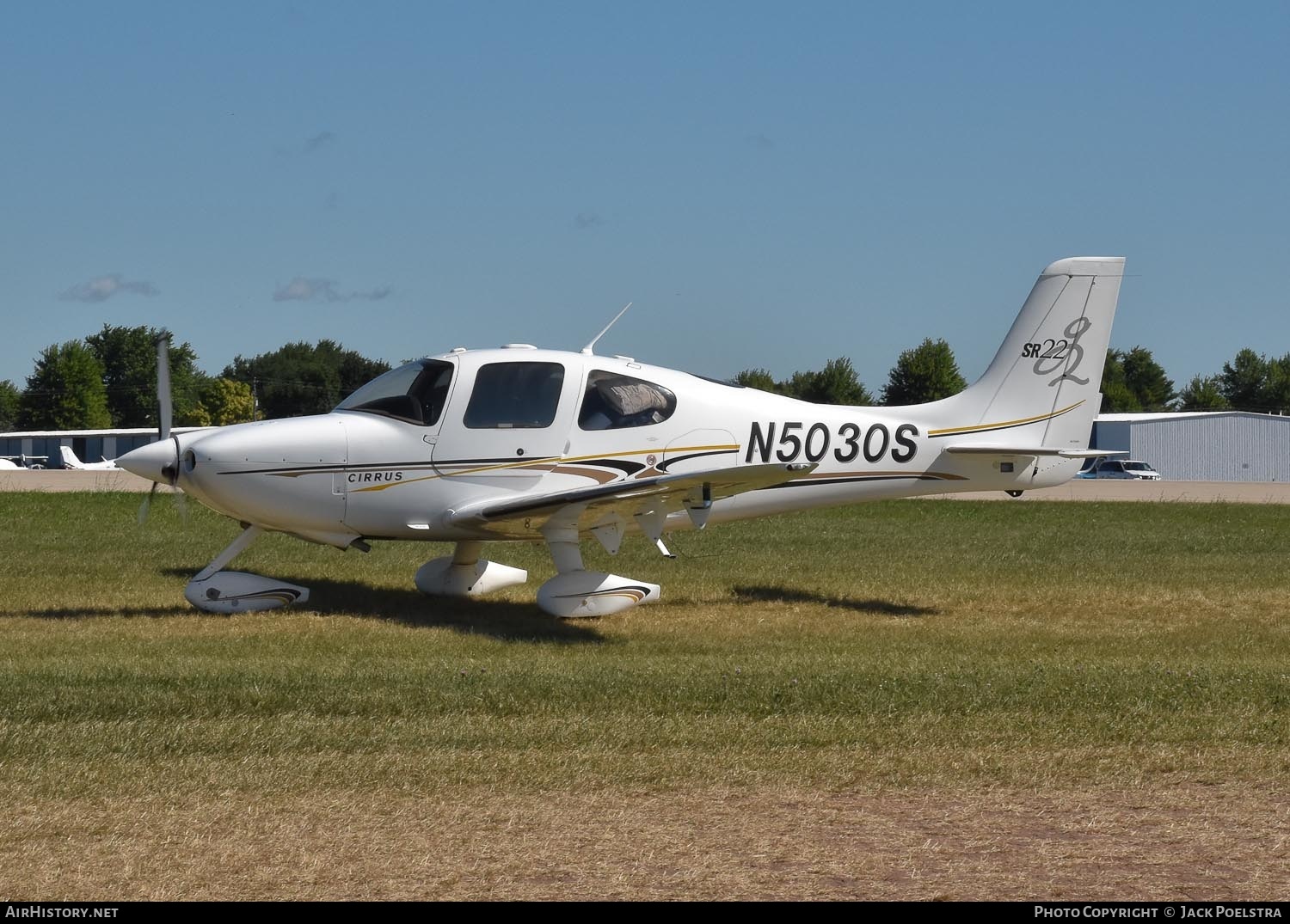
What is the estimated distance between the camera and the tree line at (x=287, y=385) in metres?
83.8

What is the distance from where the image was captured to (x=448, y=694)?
25.9 feet

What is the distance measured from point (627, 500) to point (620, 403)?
1.40 metres

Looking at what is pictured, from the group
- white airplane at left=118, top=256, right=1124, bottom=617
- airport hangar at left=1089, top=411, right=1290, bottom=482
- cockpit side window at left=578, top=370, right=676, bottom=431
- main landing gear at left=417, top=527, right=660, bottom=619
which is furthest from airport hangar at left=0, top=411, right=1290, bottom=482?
main landing gear at left=417, top=527, right=660, bottom=619

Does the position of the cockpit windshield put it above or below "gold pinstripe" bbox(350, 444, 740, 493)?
above

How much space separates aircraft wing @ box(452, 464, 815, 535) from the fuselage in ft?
0.60

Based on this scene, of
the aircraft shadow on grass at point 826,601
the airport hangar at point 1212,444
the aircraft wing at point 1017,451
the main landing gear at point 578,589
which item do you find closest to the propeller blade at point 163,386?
the main landing gear at point 578,589

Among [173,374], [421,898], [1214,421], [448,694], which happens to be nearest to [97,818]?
[421,898]

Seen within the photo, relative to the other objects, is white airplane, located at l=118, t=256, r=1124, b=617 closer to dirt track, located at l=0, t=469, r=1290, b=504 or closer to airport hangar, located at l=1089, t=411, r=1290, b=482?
dirt track, located at l=0, t=469, r=1290, b=504

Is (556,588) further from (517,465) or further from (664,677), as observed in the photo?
(664,677)

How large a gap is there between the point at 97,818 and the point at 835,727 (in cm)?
366

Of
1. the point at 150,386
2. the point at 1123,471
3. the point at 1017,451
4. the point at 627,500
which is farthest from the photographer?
the point at 150,386

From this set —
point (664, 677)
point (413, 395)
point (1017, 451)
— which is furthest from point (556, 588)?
point (1017, 451)

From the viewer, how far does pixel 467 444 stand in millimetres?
11578

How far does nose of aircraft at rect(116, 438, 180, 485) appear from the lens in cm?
1110
